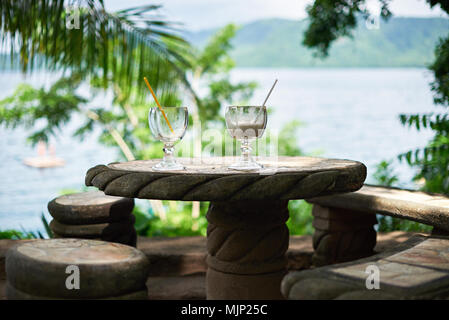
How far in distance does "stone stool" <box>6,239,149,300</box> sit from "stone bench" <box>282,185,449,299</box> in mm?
556

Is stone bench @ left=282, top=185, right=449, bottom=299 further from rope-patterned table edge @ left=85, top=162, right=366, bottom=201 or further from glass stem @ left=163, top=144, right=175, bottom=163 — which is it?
glass stem @ left=163, top=144, right=175, bottom=163

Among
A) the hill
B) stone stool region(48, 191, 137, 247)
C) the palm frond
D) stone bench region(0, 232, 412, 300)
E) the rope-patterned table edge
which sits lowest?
stone bench region(0, 232, 412, 300)

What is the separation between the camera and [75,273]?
70.4 inches

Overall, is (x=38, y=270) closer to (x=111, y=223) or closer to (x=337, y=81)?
(x=111, y=223)

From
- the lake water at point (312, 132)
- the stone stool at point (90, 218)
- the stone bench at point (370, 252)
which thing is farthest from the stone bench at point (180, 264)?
the lake water at point (312, 132)

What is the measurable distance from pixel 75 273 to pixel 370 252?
88.7 inches

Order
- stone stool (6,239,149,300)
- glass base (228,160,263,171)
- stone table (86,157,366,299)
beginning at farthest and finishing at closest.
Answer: glass base (228,160,263,171)
stone table (86,157,366,299)
stone stool (6,239,149,300)

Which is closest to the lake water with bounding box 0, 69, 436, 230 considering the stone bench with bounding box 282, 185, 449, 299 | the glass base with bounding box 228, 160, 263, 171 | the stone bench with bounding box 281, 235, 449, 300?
the glass base with bounding box 228, 160, 263, 171

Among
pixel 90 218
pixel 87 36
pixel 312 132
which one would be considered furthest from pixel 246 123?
pixel 312 132


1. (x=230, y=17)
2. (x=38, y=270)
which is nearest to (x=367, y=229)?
(x=38, y=270)

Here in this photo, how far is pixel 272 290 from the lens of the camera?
2580 mm

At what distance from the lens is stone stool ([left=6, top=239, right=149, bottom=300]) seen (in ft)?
5.93

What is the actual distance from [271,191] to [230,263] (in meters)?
0.75

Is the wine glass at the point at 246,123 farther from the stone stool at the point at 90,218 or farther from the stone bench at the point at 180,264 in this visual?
the stone bench at the point at 180,264
